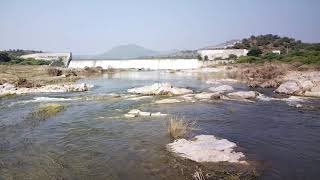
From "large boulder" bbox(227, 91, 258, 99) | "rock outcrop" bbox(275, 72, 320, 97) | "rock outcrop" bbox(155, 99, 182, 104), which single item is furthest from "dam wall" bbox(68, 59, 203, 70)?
"rock outcrop" bbox(155, 99, 182, 104)

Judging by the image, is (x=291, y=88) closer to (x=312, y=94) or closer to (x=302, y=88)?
(x=302, y=88)

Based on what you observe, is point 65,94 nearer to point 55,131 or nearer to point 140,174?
point 55,131

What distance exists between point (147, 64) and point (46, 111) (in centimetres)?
7353

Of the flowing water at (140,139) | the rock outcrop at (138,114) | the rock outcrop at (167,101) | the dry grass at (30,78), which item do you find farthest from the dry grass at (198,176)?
the dry grass at (30,78)

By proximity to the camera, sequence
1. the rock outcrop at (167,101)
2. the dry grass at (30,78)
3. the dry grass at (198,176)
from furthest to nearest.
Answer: the dry grass at (30,78)
the rock outcrop at (167,101)
the dry grass at (198,176)

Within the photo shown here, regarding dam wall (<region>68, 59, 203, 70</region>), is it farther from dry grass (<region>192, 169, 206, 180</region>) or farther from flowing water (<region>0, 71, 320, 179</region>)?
dry grass (<region>192, 169, 206, 180</region>)

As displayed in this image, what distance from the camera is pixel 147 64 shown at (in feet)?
333

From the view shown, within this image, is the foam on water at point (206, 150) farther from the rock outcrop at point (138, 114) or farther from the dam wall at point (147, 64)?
the dam wall at point (147, 64)

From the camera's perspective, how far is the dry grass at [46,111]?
26703 millimetres

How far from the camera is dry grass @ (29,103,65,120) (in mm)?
26703

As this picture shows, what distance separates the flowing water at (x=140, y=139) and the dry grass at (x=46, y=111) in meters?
0.62

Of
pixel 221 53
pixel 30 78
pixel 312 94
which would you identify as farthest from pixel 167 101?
pixel 221 53

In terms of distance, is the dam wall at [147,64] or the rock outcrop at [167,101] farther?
the dam wall at [147,64]

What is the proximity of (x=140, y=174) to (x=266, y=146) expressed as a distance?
712cm
